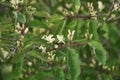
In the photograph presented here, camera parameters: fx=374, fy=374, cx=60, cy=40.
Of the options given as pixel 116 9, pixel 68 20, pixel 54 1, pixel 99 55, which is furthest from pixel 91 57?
pixel 99 55

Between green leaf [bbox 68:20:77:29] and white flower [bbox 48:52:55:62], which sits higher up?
green leaf [bbox 68:20:77:29]

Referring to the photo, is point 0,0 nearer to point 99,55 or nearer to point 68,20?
point 68,20

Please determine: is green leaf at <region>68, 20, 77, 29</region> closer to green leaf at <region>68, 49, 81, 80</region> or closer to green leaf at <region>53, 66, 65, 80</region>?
green leaf at <region>53, 66, 65, 80</region>

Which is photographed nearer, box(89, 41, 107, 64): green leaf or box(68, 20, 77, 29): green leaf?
box(89, 41, 107, 64): green leaf

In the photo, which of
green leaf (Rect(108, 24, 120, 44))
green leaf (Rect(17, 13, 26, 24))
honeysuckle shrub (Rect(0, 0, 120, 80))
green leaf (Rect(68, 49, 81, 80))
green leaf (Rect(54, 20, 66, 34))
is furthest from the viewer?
green leaf (Rect(108, 24, 120, 44))

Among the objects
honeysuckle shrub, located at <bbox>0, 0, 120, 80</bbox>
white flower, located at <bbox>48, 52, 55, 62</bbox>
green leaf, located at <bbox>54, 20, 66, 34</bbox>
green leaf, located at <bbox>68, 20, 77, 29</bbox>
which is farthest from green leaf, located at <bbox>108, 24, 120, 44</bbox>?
white flower, located at <bbox>48, 52, 55, 62</bbox>

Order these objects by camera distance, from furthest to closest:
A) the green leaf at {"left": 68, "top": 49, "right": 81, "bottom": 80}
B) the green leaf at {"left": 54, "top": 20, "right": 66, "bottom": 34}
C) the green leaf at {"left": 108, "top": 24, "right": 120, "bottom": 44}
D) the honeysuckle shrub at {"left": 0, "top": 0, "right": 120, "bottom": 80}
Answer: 1. the green leaf at {"left": 108, "top": 24, "right": 120, "bottom": 44}
2. the green leaf at {"left": 54, "top": 20, "right": 66, "bottom": 34}
3. the honeysuckle shrub at {"left": 0, "top": 0, "right": 120, "bottom": 80}
4. the green leaf at {"left": 68, "top": 49, "right": 81, "bottom": 80}

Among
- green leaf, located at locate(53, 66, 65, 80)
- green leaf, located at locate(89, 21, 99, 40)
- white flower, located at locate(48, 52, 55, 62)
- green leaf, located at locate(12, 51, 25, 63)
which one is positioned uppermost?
green leaf, located at locate(89, 21, 99, 40)

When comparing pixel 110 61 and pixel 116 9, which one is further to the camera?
pixel 110 61

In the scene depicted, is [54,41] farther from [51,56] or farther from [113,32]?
[113,32]
